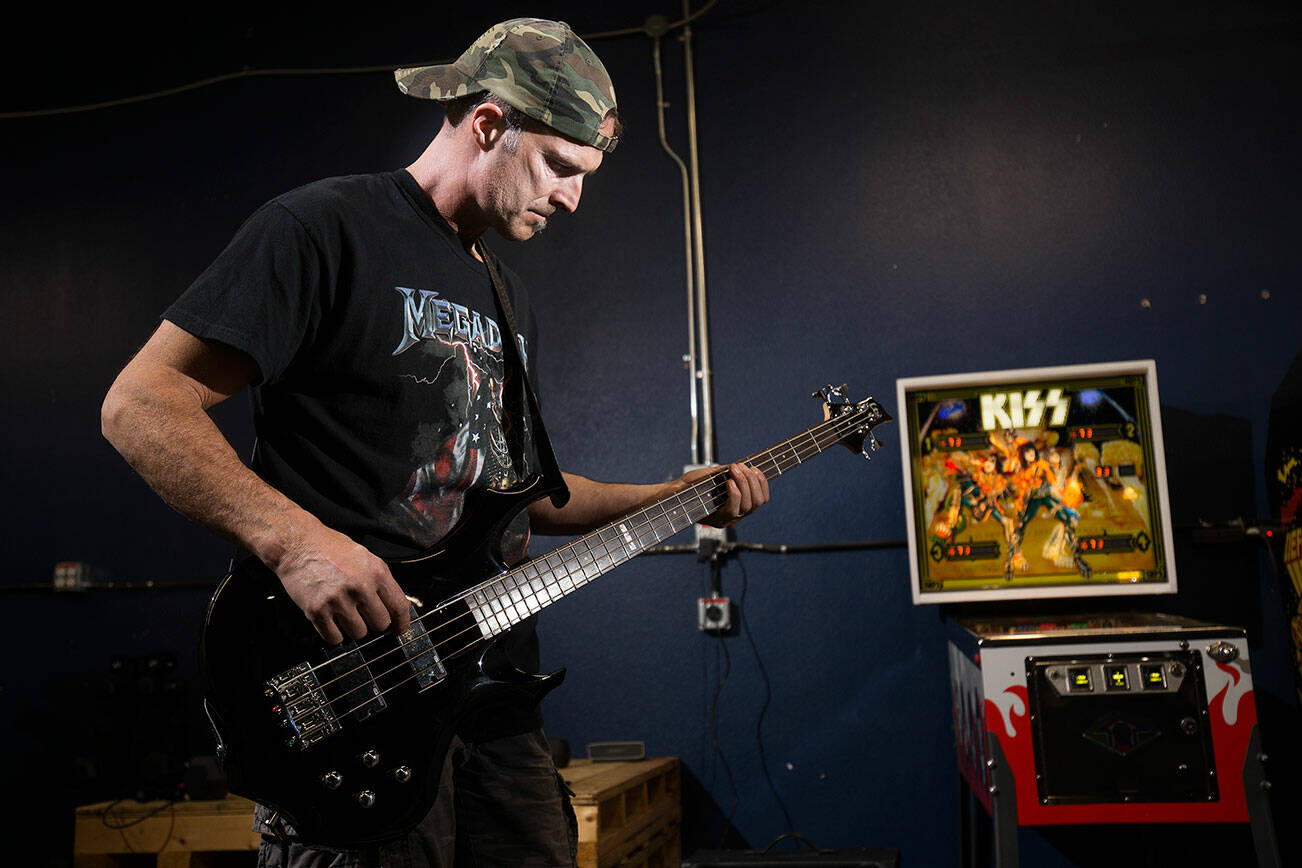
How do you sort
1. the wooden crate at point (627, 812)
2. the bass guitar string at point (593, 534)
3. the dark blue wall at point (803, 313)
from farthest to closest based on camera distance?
the dark blue wall at point (803, 313)
the wooden crate at point (627, 812)
the bass guitar string at point (593, 534)

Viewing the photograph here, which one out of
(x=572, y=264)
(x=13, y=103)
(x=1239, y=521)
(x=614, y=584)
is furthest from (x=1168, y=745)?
(x=13, y=103)

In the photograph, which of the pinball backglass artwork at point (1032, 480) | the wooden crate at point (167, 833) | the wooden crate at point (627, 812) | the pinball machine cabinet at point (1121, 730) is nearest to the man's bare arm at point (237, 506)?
the wooden crate at point (627, 812)

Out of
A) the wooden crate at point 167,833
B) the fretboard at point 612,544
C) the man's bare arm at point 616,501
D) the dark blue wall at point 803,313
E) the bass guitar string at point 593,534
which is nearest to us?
the bass guitar string at point 593,534

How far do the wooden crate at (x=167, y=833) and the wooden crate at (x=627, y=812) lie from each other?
86cm

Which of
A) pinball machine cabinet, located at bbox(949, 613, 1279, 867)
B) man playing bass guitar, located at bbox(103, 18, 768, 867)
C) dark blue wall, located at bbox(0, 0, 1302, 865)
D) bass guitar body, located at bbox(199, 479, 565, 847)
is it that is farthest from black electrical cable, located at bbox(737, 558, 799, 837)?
bass guitar body, located at bbox(199, 479, 565, 847)

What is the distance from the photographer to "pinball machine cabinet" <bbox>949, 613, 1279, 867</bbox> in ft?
6.66

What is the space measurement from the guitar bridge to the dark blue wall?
77.5 inches

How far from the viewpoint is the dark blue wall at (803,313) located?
295 centimetres

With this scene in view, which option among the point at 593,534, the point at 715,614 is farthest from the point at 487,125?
the point at 715,614

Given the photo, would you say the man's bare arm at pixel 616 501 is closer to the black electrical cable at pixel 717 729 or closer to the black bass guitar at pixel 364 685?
the black bass guitar at pixel 364 685

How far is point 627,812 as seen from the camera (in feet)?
8.34

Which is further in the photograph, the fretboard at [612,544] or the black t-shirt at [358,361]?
the fretboard at [612,544]

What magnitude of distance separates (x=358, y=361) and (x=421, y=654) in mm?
410

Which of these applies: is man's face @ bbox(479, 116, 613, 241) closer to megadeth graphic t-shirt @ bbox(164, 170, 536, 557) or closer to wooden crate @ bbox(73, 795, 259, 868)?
megadeth graphic t-shirt @ bbox(164, 170, 536, 557)
